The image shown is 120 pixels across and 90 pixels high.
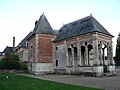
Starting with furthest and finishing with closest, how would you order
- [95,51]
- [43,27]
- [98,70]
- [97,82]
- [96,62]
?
[43,27] < [95,51] < [96,62] < [98,70] < [97,82]

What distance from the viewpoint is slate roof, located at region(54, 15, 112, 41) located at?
98.2ft

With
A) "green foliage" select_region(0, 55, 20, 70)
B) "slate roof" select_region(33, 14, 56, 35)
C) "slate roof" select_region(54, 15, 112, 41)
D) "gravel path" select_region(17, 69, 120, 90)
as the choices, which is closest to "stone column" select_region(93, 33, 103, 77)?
"slate roof" select_region(54, 15, 112, 41)

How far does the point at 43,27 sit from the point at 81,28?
8359mm

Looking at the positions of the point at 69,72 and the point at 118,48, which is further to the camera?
the point at 118,48

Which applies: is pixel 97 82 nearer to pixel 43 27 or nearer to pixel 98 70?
pixel 98 70

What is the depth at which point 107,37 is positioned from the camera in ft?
102

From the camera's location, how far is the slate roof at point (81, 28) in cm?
2993

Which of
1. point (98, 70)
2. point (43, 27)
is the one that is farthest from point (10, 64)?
point (98, 70)

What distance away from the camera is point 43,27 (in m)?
37.1

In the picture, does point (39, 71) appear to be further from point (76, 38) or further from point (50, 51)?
point (76, 38)

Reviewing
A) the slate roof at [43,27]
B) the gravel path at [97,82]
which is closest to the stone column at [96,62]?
the gravel path at [97,82]

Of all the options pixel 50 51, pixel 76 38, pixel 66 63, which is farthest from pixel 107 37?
pixel 50 51

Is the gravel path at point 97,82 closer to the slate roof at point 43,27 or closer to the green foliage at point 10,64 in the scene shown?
the slate roof at point 43,27

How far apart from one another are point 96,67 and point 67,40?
849 cm
